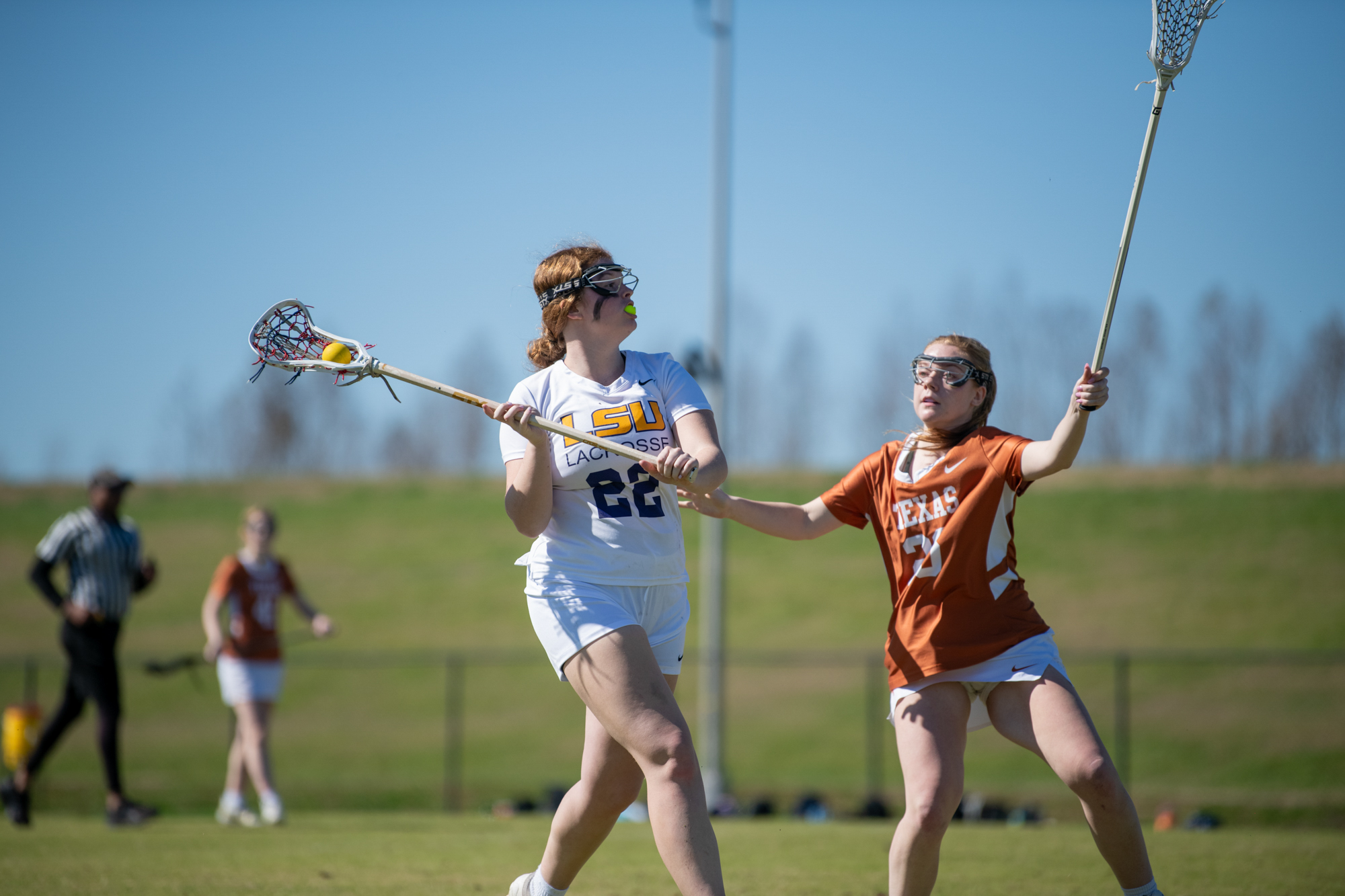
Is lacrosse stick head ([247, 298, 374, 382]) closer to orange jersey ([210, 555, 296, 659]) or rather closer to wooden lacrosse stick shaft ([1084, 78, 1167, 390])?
wooden lacrosse stick shaft ([1084, 78, 1167, 390])

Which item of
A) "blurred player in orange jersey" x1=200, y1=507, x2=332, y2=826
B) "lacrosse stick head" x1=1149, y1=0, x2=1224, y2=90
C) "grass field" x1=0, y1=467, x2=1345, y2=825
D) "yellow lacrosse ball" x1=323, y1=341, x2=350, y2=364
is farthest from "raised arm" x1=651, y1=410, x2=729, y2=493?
"grass field" x1=0, y1=467, x2=1345, y2=825

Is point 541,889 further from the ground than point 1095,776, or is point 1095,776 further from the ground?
point 1095,776

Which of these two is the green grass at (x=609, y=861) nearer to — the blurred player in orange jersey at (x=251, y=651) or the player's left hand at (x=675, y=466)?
the blurred player in orange jersey at (x=251, y=651)

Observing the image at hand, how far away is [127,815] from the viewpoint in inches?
336

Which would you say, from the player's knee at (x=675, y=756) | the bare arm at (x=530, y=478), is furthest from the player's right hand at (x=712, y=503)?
the player's knee at (x=675, y=756)

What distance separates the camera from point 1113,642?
23969mm

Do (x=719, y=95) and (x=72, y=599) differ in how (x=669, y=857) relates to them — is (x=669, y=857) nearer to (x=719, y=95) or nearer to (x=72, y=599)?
(x=72, y=599)

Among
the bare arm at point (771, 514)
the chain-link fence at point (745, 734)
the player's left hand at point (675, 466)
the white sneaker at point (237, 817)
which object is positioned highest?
the player's left hand at point (675, 466)

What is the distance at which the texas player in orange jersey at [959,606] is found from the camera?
3.82m

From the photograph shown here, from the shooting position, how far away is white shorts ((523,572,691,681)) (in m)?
3.78

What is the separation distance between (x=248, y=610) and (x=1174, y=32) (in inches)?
311

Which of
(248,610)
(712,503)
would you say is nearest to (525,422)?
(712,503)

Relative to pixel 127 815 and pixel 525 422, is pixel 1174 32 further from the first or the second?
pixel 127 815

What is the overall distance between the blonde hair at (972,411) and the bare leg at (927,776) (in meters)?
0.87
